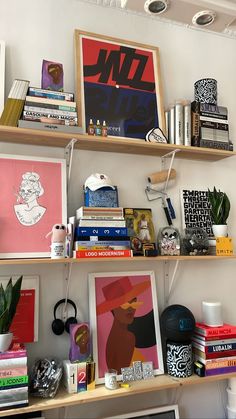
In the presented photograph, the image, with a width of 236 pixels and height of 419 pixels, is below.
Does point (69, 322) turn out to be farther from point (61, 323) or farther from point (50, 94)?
point (50, 94)

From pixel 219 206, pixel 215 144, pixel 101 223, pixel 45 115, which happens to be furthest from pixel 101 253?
pixel 215 144

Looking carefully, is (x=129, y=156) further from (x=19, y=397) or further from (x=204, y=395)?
(x=204, y=395)

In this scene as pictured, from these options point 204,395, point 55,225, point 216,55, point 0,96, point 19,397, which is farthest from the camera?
point 216,55

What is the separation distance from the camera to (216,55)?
2.16 meters

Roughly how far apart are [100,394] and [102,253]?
583 mm

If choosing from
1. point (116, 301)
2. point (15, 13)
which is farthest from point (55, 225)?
point (15, 13)

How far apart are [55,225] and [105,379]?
71 cm

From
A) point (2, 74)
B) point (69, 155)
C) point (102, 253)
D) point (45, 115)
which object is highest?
point (2, 74)

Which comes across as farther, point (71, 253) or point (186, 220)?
point (186, 220)

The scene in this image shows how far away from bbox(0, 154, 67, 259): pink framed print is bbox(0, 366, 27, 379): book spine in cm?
44

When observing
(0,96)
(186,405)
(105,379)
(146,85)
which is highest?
(146,85)

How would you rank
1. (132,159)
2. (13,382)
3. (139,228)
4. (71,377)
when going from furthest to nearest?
(132,159), (139,228), (71,377), (13,382)

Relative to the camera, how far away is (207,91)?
1.93 m

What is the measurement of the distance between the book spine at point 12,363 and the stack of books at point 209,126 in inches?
52.3
